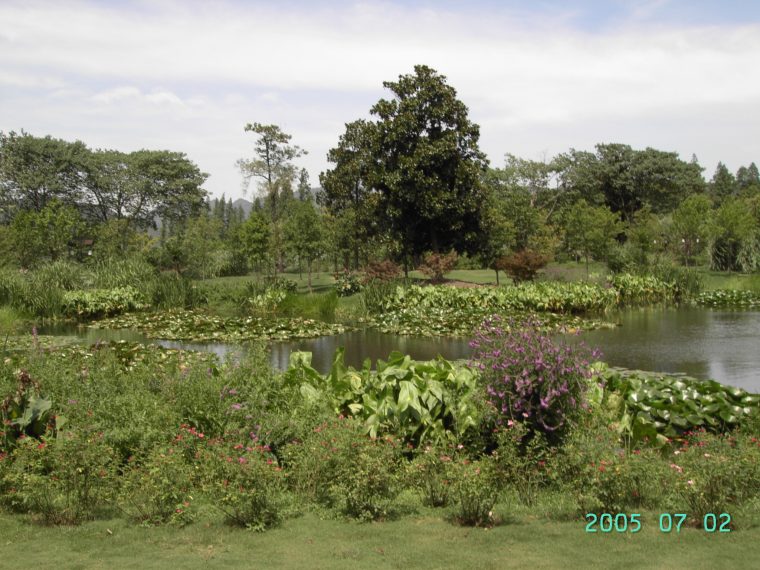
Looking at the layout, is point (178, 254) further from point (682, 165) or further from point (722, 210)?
point (682, 165)

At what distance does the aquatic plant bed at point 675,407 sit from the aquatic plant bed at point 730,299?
17373mm

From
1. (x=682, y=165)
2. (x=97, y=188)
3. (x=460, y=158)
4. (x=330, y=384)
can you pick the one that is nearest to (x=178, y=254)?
(x=460, y=158)

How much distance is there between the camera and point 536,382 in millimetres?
5539

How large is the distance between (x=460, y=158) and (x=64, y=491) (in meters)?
23.4

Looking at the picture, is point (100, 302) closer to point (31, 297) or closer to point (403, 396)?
point (31, 297)

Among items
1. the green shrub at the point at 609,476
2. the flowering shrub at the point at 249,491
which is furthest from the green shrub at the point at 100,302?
the green shrub at the point at 609,476

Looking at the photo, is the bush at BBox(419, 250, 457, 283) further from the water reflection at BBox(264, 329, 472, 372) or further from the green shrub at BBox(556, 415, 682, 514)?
the green shrub at BBox(556, 415, 682, 514)

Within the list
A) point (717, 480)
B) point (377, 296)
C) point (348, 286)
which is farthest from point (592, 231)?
point (717, 480)

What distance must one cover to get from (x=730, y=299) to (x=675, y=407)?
738 inches

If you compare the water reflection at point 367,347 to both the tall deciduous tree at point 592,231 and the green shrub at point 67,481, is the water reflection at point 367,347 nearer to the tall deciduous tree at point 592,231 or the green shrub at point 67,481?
the green shrub at point 67,481

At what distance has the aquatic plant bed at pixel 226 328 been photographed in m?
16.5

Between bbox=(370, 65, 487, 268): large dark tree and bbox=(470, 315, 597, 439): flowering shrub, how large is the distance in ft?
66.7

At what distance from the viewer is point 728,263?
109 ft

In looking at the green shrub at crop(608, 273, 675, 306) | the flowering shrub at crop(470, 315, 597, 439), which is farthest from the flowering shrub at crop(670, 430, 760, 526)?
the green shrub at crop(608, 273, 675, 306)
